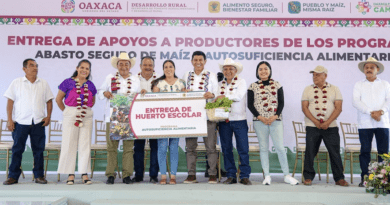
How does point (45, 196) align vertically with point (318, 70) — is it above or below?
below

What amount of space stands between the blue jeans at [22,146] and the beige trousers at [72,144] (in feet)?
1.24

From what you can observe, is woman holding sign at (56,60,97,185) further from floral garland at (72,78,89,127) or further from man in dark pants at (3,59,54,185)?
man in dark pants at (3,59,54,185)

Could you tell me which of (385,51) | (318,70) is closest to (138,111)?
(318,70)

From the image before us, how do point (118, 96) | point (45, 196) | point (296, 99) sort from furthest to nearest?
point (296, 99), point (118, 96), point (45, 196)

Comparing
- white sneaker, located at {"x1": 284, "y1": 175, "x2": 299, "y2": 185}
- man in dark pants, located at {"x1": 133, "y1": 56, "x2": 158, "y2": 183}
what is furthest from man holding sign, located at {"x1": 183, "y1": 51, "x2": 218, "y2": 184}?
white sneaker, located at {"x1": 284, "y1": 175, "x2": 299, "y2": 185}

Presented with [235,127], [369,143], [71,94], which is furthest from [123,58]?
[369,143]

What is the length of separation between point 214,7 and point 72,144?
314cm

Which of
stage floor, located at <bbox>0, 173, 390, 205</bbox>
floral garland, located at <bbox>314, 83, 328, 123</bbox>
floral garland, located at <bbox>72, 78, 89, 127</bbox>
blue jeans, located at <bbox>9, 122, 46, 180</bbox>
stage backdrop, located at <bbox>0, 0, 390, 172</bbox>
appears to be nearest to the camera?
stage floor, located at <bbox>0, 173, 390, 205</bbox>

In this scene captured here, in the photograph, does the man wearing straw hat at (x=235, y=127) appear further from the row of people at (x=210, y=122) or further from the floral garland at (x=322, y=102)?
the floral garland at (x=322, y=102)

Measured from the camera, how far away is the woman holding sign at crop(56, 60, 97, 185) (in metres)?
4.21

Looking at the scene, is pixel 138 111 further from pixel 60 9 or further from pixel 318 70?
pixel 60 9

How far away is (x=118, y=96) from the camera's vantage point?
426 centimetres

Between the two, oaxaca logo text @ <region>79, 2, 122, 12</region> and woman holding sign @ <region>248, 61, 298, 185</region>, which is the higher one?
oaxaca logo text @ <region>79, 2, 122, 12</region>

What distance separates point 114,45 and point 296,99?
Answer: 3.09 m
